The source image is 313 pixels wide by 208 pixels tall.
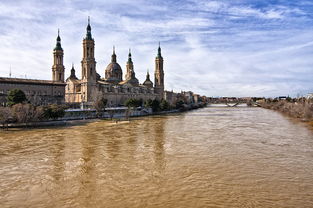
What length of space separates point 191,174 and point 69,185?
4.24 metres

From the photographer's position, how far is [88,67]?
4462cm

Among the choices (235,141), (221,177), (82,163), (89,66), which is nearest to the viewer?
(221,177)

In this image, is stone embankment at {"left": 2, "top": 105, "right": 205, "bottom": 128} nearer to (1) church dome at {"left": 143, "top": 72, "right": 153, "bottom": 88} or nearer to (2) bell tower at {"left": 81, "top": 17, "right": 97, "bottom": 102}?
(2) bell tower at {"left": 81, "top": 17, "right": 97, "bottom": 102}

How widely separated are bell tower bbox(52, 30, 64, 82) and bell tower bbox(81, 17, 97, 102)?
724 cm

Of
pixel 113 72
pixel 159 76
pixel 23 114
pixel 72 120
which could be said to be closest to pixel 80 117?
pixel 72 120

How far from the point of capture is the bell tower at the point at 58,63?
49.3 m

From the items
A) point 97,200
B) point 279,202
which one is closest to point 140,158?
point 97,200

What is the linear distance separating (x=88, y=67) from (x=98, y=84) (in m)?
4.50

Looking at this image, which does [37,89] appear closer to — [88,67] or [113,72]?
[88,67]

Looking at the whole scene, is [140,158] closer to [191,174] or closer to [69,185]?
[191,174]

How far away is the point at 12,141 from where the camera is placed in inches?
661

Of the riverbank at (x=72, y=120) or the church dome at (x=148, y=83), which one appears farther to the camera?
the church dome at (x=148, y=83)

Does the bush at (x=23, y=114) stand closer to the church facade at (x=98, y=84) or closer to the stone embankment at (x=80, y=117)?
the stone embankment at (x=80, y=117)

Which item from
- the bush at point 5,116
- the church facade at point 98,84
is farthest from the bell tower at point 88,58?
the bush at point 5,116
